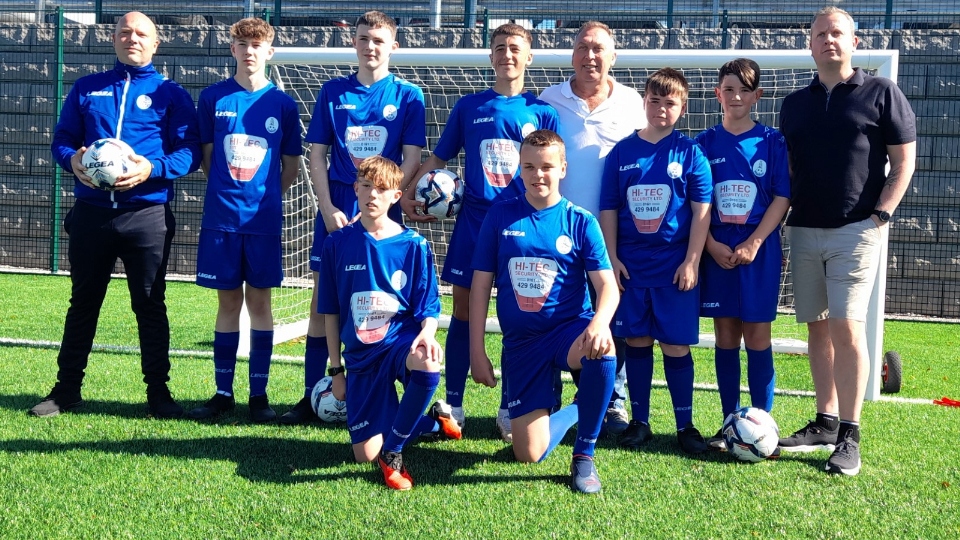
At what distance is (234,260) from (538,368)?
173 cm

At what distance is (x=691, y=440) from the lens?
4.09 metres

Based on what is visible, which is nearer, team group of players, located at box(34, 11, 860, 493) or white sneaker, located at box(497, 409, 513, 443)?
team group of players, located at box(34, 11, 860, 493)

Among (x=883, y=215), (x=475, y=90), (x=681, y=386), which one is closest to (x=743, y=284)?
(x=681, y=386)

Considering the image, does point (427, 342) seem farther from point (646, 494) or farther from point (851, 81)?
point (851, 81)

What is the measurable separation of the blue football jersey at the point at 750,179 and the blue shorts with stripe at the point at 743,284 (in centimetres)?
8

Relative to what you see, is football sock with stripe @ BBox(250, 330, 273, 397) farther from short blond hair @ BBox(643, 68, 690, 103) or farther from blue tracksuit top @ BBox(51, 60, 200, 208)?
short blond hair @ BBox(643, 68, 690, 103)

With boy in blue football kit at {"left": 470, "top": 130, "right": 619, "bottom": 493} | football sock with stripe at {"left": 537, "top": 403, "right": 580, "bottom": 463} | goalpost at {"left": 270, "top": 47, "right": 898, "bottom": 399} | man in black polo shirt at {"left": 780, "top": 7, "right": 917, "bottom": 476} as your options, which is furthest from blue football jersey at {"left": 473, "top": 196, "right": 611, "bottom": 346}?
goalpost at {"left": 270, "top": 47, "right": 898, "bottom": 399}

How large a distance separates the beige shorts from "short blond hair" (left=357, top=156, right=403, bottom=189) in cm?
197

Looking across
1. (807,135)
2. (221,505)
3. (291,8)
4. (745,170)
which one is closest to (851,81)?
(807,135)

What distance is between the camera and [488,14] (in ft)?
33.7

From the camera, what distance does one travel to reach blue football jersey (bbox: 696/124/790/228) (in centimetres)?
421

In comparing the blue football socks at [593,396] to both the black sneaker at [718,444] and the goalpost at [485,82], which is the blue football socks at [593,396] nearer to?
the black sneaker at [718,444]

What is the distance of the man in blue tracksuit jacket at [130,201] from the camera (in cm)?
430

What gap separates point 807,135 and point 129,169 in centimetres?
316
